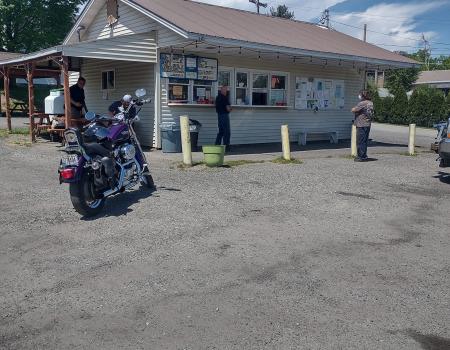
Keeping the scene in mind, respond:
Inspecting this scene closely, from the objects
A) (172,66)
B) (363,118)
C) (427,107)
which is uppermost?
(172,66)

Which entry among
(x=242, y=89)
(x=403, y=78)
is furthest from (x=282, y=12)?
(x=242, y=89)

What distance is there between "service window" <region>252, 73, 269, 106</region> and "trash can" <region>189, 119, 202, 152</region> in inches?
118

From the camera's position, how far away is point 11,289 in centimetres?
449

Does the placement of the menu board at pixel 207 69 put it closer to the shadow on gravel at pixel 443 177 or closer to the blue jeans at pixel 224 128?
the blue jeans at pixel 224 128

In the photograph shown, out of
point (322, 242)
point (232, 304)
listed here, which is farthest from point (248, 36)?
point (232, 304)

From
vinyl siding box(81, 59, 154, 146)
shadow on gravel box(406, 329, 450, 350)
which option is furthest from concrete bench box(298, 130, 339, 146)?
shadow on gravel box(406, 329, 450, 350)

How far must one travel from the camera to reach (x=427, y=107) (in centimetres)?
3234

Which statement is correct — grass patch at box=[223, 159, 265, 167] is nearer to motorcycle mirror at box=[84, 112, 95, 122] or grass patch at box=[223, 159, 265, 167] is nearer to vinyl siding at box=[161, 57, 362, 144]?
vinyl siding at box=[161, 57, 362, 144]

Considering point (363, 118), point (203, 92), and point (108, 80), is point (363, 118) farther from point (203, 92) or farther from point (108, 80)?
point (108, 80)

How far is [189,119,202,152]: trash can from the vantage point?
13750mm

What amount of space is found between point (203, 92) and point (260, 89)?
2.59 meters

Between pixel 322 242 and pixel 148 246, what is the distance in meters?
2.12

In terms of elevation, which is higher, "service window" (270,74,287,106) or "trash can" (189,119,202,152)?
"service window" (270,74,287,106)

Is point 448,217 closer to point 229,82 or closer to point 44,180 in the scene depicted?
point 44,180
